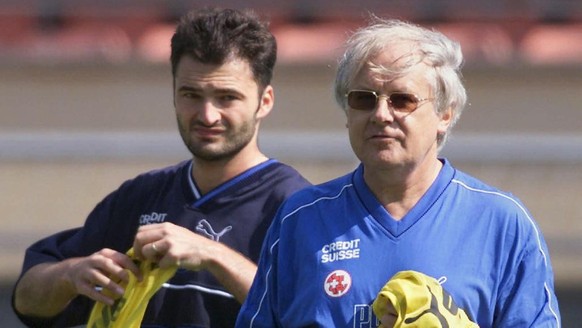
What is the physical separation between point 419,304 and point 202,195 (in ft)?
3.74

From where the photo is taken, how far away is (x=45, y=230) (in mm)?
8523

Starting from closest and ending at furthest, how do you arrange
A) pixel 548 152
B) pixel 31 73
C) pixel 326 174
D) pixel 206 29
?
pixel 206 29 < pixel 548 152 < pixel 326 174 < pixel 31 73

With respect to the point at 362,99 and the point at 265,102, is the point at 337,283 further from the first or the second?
the point at 265,102

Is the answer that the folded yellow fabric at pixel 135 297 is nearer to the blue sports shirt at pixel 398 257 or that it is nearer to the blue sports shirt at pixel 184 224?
the blue sports shirt at pixel 184 224

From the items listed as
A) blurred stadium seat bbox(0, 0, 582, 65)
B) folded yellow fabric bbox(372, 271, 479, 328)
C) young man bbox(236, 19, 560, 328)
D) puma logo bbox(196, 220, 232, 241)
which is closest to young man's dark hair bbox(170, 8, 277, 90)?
puma logo bbox(196, 220, 232, 241)

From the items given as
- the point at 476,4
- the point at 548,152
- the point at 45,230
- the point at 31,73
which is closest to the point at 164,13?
the point at 31,73

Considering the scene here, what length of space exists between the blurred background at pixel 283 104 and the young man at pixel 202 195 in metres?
2.67

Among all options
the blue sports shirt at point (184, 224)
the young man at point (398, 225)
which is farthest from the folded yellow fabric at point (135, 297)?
the young man at point (398, 225)

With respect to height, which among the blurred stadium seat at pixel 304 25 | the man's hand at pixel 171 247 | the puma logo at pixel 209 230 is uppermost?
the blurred stadium seat at pixel 304 25

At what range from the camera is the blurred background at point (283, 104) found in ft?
23.3

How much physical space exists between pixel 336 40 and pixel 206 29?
7687mm

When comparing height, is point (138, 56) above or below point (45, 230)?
above

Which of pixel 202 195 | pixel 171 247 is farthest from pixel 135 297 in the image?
pixel 202 195

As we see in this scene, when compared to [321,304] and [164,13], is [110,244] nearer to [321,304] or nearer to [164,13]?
[321,304]
